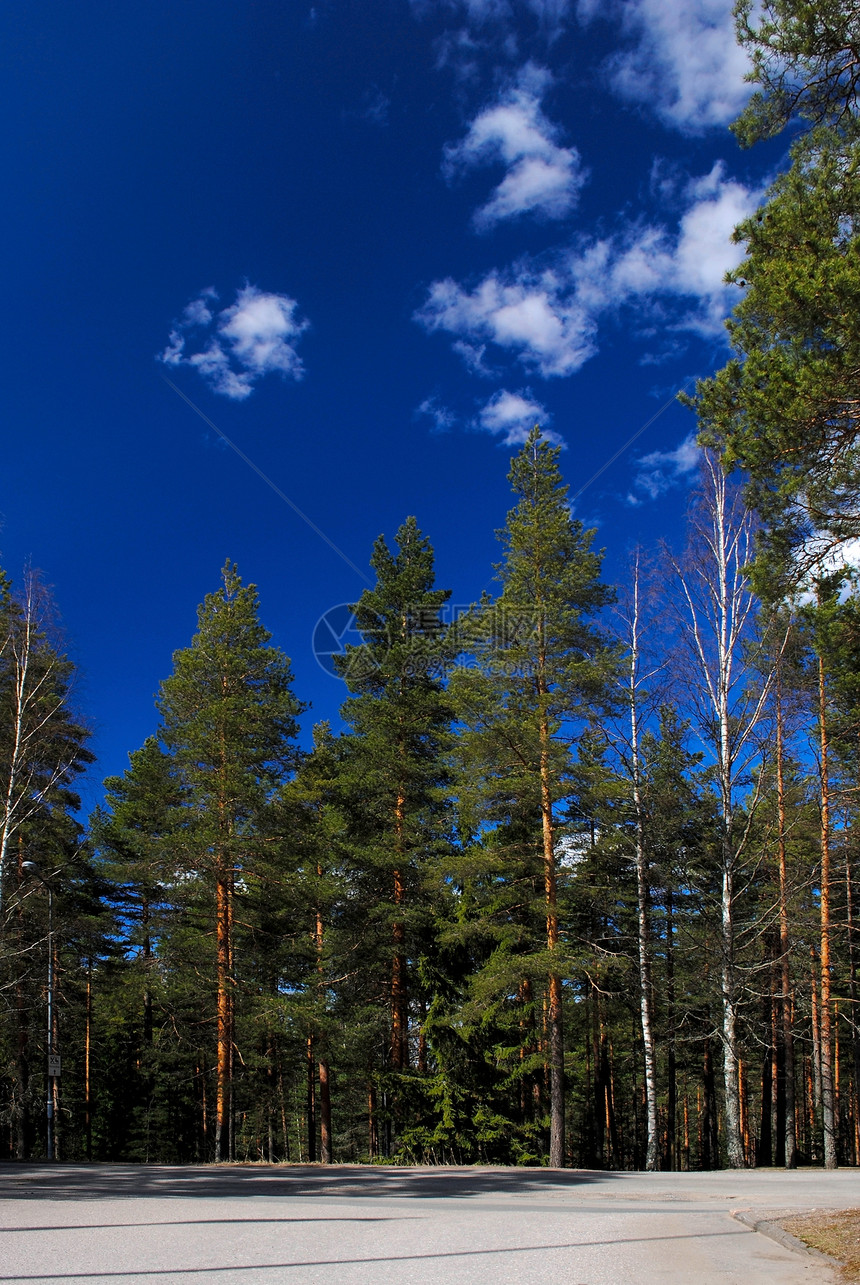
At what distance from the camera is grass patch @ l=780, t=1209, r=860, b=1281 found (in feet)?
17.3

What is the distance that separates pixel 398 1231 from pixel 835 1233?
3674mm

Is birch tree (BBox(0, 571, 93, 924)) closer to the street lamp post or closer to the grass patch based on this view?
the street lamp post

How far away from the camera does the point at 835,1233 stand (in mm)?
6215

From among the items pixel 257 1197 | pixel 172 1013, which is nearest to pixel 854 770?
pixel 257 1197

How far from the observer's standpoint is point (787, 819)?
19312mm

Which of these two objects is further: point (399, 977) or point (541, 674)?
point (399, 977)

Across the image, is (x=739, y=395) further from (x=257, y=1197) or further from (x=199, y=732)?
(x=199, y=732)

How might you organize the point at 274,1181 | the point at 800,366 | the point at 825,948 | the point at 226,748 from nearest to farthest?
1. the point at 800,366
2. the point at 274,1181
3. the point at 825,948
4. the point at 226,748

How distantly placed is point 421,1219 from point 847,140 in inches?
479

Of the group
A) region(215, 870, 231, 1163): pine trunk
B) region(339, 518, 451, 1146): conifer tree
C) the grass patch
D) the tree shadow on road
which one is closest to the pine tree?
region(215, 870, 231, 1163): pine trunk

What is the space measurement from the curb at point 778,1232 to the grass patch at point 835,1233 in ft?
0.18

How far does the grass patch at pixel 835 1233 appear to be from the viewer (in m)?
5.27

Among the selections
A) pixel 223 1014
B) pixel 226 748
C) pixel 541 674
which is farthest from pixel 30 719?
pixel 541 674

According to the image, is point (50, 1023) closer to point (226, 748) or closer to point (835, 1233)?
point (226, 748)
